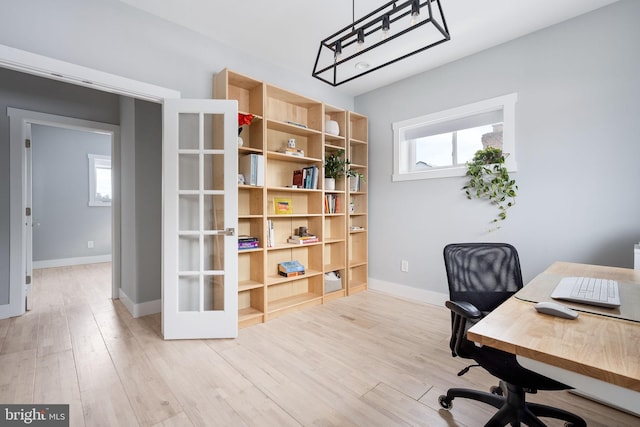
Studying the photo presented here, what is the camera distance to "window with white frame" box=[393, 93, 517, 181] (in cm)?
284

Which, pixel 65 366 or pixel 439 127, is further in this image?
pixel 439 127

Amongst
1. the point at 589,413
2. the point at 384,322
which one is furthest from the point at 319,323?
the point at 589,413

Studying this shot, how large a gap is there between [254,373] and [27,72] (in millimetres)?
2491

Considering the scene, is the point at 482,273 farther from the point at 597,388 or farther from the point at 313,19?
the point at 313,19

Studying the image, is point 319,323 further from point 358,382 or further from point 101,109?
point 101,109

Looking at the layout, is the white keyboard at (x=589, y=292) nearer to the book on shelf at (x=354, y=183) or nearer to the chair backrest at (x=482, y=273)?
the chair backrest at (x=482, y=273)

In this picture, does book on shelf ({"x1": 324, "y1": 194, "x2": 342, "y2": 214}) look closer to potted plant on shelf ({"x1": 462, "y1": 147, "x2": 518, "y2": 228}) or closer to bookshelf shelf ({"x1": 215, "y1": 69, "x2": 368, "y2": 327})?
bookshelf shelf ({"x1": 215, "y1": 69, "x2": 368, "y2": 327})

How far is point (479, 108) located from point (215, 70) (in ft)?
8.73

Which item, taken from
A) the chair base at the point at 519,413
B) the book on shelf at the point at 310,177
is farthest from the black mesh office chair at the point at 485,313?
the book on shelf at the point at 310,177

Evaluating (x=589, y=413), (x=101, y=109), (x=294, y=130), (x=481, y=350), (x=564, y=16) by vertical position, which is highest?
(x=564, y=16)

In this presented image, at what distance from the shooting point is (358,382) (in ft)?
6.19

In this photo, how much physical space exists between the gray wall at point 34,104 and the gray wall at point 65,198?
2.81 metres

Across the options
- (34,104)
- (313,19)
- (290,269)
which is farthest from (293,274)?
(34,104)

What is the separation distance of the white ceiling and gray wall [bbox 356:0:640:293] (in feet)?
0.62
